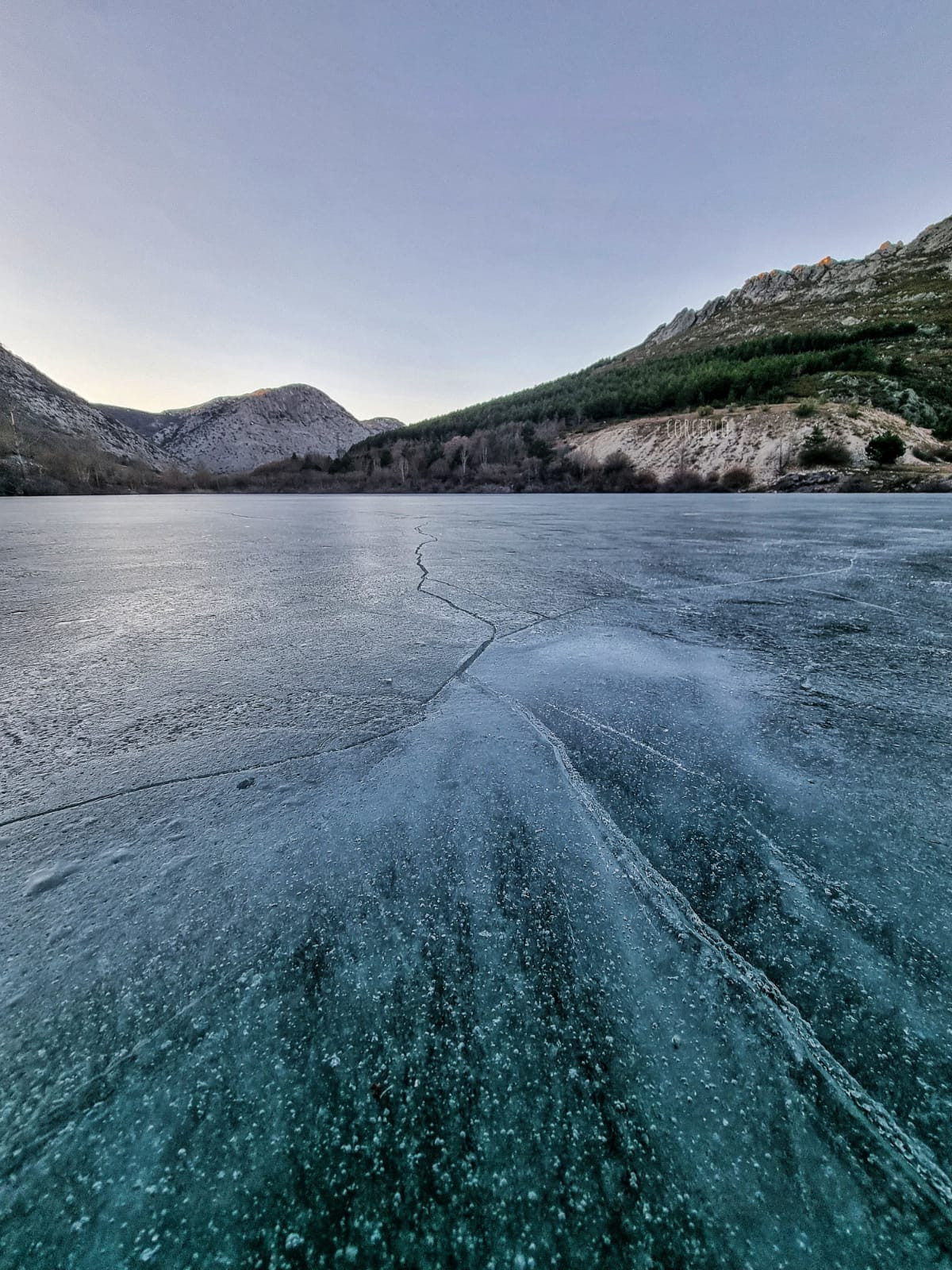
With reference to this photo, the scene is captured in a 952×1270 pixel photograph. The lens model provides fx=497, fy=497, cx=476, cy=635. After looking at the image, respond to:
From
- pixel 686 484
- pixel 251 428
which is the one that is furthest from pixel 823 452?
pixel 251 428

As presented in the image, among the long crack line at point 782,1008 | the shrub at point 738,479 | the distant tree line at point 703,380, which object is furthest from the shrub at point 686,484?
the long crack line at point 782,1008

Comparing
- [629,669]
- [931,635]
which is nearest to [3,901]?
[629,669]

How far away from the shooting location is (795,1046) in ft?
2.60

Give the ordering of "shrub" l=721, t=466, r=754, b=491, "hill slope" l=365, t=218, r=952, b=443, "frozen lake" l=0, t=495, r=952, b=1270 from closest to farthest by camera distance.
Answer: "frozen lake" l=0, t=495, r=952, b=1270 < "shrub" l=721, t=466, r=754, b=491 < "hill slope" l=365, t=218, r=952, b=443

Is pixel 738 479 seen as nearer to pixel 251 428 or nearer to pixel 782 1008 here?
pixel 782 1008

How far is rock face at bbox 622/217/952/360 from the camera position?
67.3 m

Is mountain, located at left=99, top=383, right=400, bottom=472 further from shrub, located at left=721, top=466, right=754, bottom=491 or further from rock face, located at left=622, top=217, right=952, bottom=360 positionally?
shrub, located at left=721, top=466, right=754, bottom=491

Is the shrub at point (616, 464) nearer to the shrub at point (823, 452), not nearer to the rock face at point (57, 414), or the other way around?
→ the shrub at point (823, 452)

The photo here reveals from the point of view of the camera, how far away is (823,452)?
1257 inches

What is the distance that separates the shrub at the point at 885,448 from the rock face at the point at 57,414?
3390 inches

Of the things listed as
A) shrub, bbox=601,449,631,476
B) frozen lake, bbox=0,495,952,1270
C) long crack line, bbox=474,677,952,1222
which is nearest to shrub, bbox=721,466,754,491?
shrub, bbox=601,449,631,476

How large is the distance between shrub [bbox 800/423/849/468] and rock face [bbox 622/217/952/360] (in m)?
45.8

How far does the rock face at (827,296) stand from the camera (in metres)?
67.3

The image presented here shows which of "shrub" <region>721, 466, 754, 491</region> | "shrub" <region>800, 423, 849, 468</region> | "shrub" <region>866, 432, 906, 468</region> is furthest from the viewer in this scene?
"shrub" <region>721, 466, 754, 491</region>
